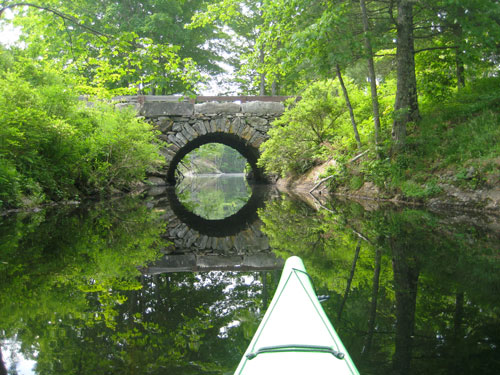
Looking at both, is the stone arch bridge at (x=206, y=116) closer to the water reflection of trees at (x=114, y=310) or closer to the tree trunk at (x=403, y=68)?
the tree trunk at (x=403, y=68)

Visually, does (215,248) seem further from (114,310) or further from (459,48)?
(459,48)

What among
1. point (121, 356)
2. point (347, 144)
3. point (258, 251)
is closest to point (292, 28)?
point (347, 144)

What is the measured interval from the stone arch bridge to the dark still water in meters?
11.2

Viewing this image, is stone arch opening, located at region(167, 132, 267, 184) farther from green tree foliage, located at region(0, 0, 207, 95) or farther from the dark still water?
the dark still water

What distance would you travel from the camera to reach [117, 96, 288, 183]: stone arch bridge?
16.3 m

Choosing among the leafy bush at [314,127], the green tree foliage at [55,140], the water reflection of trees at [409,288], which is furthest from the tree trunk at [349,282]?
the leafy bush at [314,127]

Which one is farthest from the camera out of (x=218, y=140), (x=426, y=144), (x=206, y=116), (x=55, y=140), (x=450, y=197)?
(x=218, y=140)

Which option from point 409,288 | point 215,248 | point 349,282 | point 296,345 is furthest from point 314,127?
point 296,345

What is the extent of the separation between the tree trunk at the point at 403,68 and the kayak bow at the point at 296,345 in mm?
7427

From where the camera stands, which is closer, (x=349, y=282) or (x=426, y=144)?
(x=349, y=282)

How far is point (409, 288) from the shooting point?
278cm

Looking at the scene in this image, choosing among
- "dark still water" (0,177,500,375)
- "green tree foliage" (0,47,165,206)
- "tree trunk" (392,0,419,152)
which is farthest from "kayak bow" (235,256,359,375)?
"tree trunk" (392,0,419,152)

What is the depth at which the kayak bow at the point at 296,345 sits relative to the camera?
4.23ft

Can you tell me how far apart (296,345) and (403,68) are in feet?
27.1
